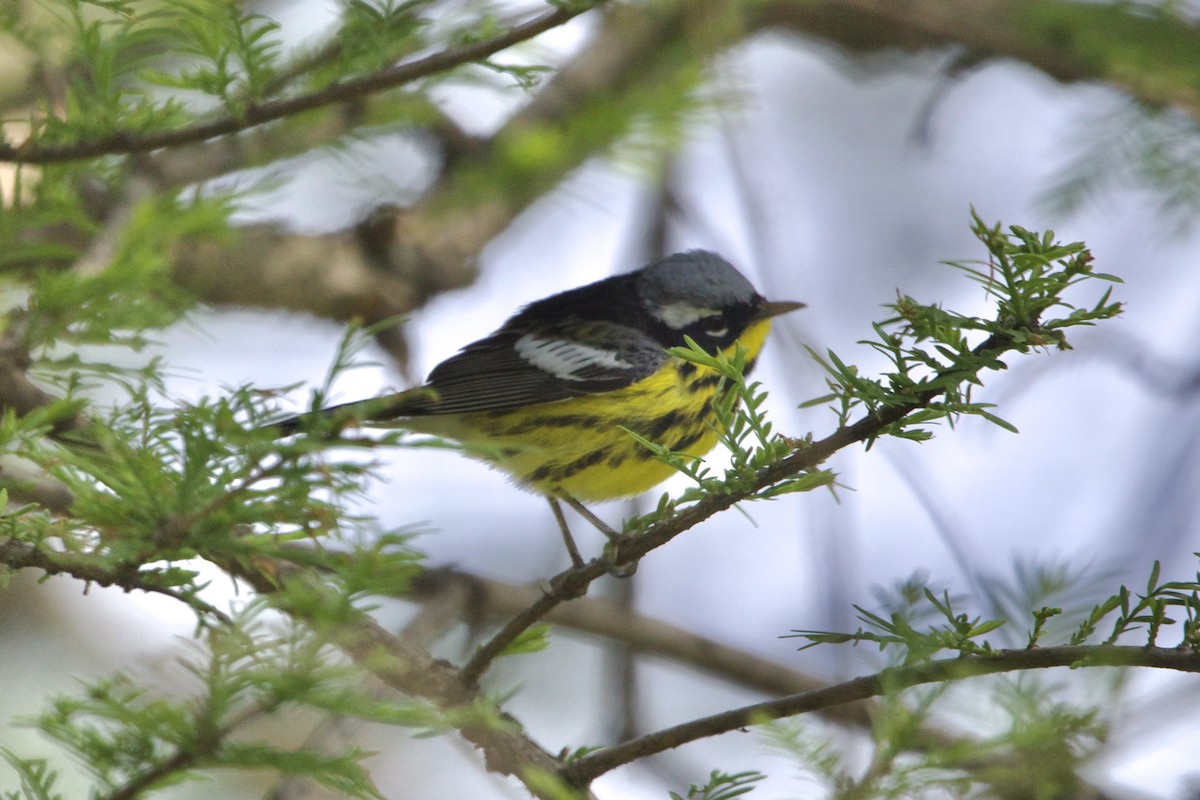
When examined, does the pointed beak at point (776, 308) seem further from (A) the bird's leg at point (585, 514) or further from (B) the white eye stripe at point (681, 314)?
(A) the bird's leg at point (585, 514)

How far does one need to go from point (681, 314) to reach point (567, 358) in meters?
0.38

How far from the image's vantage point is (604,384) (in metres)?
2.83

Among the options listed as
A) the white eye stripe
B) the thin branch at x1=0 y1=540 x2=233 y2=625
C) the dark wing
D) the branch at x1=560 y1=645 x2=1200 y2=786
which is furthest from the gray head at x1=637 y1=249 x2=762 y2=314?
the thin branch at x1=0 y1=540 x2=233 y2=625

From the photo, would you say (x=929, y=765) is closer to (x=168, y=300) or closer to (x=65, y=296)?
(x=65, y=296)

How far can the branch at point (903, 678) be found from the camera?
3.80 ft

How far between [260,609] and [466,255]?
8.06 feet

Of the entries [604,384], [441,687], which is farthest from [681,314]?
[441,687]

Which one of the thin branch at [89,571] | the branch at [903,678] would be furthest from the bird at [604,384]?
the thin branch at [89,571]

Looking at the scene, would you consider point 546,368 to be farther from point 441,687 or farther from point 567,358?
point 441,687

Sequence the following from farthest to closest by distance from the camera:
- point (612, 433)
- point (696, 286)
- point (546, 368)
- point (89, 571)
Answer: point (696, 286)
point (546, 368)
point (612, 433)
point (89, 571)

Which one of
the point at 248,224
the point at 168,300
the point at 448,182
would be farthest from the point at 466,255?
the point at 168,300

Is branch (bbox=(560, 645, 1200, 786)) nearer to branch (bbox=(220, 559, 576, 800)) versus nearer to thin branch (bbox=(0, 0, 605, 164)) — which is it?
branch (bbox=(220, 559, 576, 800))

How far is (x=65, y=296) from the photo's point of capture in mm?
1325

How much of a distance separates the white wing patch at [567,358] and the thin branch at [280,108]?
143 centimetres
